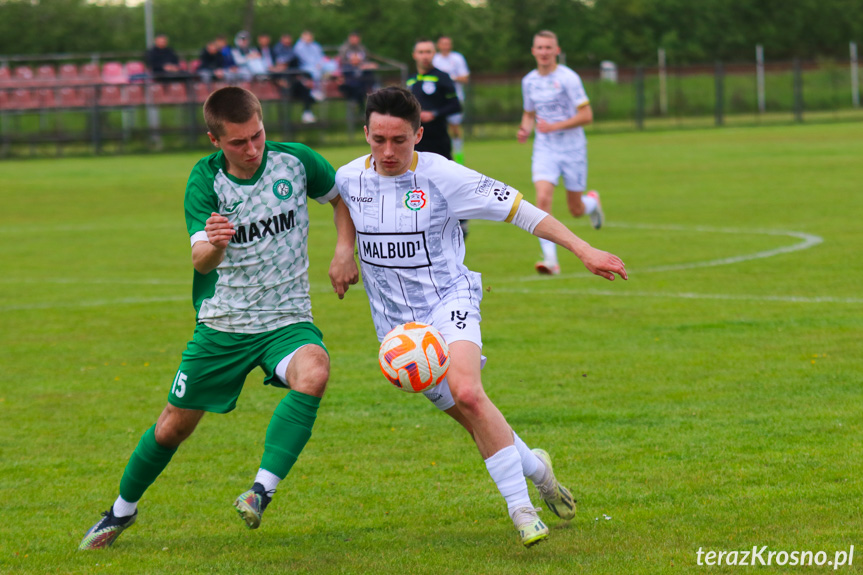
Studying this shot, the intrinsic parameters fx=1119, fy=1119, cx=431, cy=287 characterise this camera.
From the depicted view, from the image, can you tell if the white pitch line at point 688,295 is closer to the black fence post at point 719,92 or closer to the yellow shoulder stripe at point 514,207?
the yellow shoulder stripe at point 514,207

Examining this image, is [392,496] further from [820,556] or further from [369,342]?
[369,342]

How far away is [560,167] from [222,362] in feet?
27.7

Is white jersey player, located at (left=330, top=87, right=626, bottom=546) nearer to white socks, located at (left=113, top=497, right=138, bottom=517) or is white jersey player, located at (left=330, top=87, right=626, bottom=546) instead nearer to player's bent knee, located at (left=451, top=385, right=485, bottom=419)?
player's bent knee, located at (left=451, top=385, right=485, bottom=419)

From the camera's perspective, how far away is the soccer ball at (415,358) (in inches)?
175

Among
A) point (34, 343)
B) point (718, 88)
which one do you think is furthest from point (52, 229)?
point (718, 88)

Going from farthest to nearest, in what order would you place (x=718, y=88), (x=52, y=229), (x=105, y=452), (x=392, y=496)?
(x=718, y=88) → (x=52, y=229) → (x=105, y=452) → (x=392, y=496)

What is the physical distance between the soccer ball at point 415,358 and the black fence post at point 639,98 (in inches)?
1454

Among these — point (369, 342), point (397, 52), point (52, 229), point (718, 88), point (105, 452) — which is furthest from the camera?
point (397, 52)

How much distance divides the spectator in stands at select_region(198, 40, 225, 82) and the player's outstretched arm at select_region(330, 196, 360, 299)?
96.5 ft

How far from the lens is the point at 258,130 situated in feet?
15.3

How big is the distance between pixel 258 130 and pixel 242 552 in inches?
69.0

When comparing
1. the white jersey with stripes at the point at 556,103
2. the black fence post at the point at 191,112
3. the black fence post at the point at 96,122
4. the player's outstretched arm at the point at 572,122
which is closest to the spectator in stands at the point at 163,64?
the black fence post at the point at 191,112

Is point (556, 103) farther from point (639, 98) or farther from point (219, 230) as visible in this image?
point (639, 98)

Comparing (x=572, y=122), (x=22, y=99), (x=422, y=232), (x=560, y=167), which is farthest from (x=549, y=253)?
(x=22, y=99)
